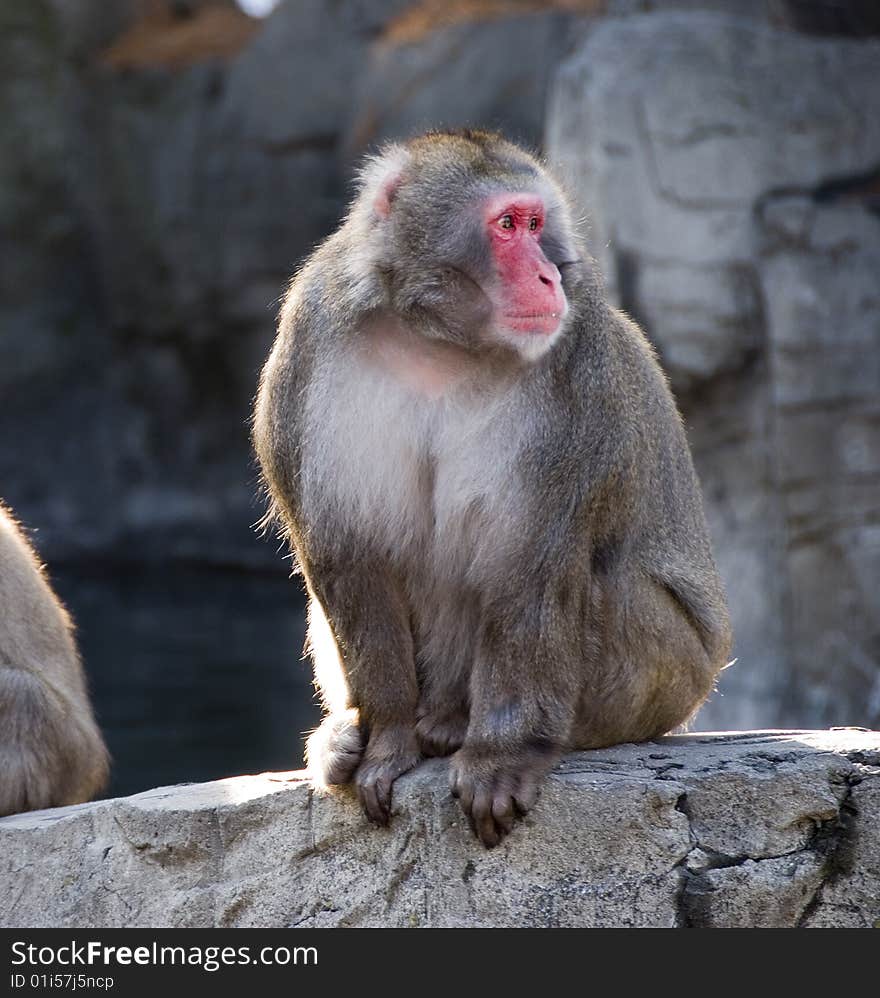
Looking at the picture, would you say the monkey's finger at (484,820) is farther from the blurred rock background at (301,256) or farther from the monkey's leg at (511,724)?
the blurred rock background at (301,256)

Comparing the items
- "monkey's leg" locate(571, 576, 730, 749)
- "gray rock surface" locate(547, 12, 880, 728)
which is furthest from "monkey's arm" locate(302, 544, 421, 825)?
Result: "gray rock surface" locate(547, 12, 880, 728)

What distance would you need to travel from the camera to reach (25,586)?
4.98 metres

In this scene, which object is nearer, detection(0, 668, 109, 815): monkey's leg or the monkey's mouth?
the monkey's mouth

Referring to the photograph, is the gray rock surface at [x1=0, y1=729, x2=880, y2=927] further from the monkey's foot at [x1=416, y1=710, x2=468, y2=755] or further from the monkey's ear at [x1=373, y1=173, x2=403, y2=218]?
the monkey's ear at [x1=373, y1=173, x2=403, y2=218]

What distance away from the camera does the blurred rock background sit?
836 centimetres

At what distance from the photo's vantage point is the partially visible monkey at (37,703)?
15.6 feet

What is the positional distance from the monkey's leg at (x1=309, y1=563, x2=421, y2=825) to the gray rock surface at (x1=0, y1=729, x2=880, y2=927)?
6 centimetres

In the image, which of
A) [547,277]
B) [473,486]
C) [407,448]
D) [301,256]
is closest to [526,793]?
[473,486]

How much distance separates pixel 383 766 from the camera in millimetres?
3785

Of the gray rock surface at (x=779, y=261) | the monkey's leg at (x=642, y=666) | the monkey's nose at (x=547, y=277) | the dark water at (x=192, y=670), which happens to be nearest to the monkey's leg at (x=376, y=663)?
the monkey's leg at (x=642, y=666)

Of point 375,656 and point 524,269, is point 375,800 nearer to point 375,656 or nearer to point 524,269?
point 375,656

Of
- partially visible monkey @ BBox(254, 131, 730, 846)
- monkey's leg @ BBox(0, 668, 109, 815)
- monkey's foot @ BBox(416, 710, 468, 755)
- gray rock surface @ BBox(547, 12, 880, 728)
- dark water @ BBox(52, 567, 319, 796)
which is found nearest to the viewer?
partially visible monkey @ BBox(254, 131, 730, 846)

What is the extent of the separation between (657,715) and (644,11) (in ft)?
22.5

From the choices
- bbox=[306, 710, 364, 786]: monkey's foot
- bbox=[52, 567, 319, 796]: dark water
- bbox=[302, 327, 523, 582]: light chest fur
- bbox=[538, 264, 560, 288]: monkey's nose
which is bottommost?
bbox=[52, 567, 319, 796]: dark water
